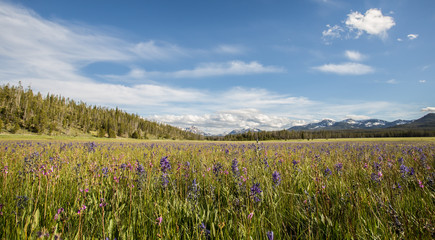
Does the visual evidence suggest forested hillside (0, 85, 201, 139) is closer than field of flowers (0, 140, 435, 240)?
No

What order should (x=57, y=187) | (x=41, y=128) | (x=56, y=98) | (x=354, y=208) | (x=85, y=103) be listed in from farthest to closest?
(x=85, y=103), (x=56, y=98), (x=41, y=128), (x=57, y=187), (x=354, y=208)

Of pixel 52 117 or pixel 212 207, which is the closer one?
pixel 212 207

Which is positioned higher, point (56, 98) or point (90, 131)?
point (56, 98)

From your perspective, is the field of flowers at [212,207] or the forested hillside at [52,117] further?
the forested hillside at [52,117]

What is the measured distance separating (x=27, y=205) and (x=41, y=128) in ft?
332

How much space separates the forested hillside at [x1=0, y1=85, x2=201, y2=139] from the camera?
256 feet

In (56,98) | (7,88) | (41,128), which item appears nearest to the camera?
(41,128)

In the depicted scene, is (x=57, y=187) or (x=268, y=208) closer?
(x=268, y=208)

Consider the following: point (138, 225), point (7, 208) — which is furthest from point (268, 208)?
point (7, 208)

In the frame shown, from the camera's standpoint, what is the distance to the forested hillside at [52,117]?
78.0m

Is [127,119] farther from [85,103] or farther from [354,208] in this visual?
[354,208]

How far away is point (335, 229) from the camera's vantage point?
87.6 inches

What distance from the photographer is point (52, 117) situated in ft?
309

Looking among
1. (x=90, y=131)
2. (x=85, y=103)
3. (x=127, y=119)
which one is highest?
(x=85, y=103)
